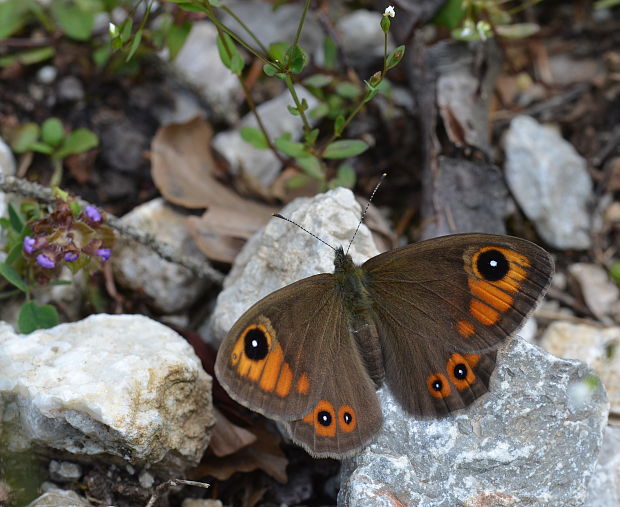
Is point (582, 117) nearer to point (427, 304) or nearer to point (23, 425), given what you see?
point (427, 304)

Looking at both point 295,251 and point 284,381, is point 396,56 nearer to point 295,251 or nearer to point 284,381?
point 295,251

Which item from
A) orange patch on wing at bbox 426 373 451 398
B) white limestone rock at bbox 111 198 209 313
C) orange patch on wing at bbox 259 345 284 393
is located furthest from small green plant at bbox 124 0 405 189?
orange patch on wing at bbox 426 373 451 398

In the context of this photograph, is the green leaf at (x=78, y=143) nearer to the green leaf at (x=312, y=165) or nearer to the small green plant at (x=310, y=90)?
the small green plant at (x=310, y=90)

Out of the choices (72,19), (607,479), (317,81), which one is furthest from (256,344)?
(72,19)

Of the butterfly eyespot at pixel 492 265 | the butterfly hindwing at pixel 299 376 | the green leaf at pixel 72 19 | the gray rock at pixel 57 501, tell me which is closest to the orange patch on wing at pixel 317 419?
the butterfly hindwing at pixel 299 376

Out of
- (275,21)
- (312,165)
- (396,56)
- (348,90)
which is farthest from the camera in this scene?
(275,21)

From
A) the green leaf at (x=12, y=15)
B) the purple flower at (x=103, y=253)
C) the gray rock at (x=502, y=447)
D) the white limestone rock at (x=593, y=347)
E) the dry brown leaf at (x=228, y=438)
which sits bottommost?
the white limestone rock at (x=593, y=347)

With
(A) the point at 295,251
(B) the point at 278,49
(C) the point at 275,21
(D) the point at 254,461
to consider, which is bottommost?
(D) the point at 254,461
